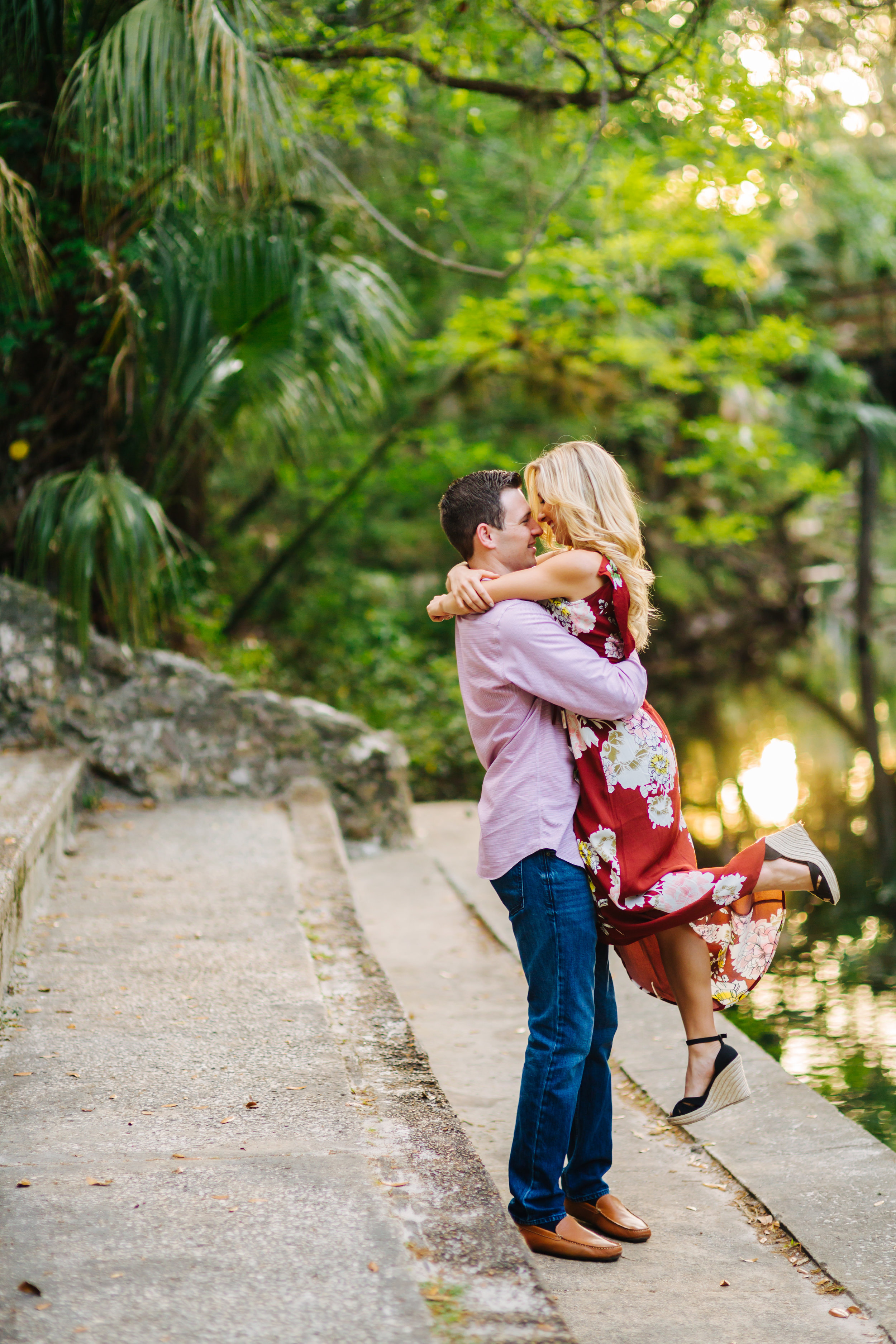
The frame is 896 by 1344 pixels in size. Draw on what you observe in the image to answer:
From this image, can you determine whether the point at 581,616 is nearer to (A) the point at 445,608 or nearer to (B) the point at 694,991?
(A) the point at 445,608

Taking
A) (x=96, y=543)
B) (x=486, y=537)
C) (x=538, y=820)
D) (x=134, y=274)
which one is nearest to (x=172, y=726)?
(x=96, y=543)

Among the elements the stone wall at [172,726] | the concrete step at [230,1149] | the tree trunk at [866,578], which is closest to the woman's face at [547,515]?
the concrete step at [230,1149]

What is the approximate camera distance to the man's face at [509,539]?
2748 mm

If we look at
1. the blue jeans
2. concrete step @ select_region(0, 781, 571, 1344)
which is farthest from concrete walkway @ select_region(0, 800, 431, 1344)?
the blue jeans

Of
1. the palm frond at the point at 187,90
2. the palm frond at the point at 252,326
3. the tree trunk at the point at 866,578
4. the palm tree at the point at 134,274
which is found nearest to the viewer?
the palm frond at the point at 187,90

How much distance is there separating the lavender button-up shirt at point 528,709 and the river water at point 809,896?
7.40ft

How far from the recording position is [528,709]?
2695 mm

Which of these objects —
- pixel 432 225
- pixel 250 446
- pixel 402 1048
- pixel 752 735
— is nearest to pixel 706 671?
pixel 752 735

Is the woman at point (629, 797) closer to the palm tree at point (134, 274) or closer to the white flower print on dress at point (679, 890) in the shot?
the white flower print on dress at point (679, 890)

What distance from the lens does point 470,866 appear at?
690cm

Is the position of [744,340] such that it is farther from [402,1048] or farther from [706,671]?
[402,1048]

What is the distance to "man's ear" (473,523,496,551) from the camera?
2.74m

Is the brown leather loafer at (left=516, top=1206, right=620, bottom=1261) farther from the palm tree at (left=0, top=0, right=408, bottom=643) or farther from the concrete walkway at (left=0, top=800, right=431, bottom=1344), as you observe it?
the palm tree at (left=0, top=0, right=408, bottom=643)

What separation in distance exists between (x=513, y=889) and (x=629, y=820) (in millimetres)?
308
